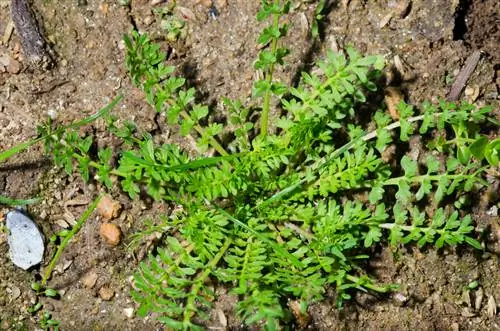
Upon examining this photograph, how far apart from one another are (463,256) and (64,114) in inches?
80.9

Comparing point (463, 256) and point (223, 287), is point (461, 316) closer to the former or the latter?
point (463, 256)

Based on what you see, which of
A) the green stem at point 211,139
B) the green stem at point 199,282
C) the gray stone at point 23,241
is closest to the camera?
the green stem at point 199,282

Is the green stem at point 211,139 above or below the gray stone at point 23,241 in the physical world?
above

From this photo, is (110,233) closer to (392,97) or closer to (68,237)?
(68,237)

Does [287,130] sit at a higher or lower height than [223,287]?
higher

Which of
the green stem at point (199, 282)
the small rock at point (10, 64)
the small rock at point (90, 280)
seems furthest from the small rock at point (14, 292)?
the small rock at point (10, 64)

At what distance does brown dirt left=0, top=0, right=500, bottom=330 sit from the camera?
312 centimetres

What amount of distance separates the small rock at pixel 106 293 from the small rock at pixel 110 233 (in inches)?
8.6

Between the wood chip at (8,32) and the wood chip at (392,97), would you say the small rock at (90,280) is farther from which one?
the wood chip at (392,97)

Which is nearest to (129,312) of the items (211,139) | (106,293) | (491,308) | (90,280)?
(106,293)

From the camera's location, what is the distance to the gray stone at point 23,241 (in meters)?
3.08

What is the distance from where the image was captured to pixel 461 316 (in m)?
3.13

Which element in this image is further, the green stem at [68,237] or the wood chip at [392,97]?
the wood chip at [392,97]

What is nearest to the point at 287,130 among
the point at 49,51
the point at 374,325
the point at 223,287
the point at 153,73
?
the point at 153,73
